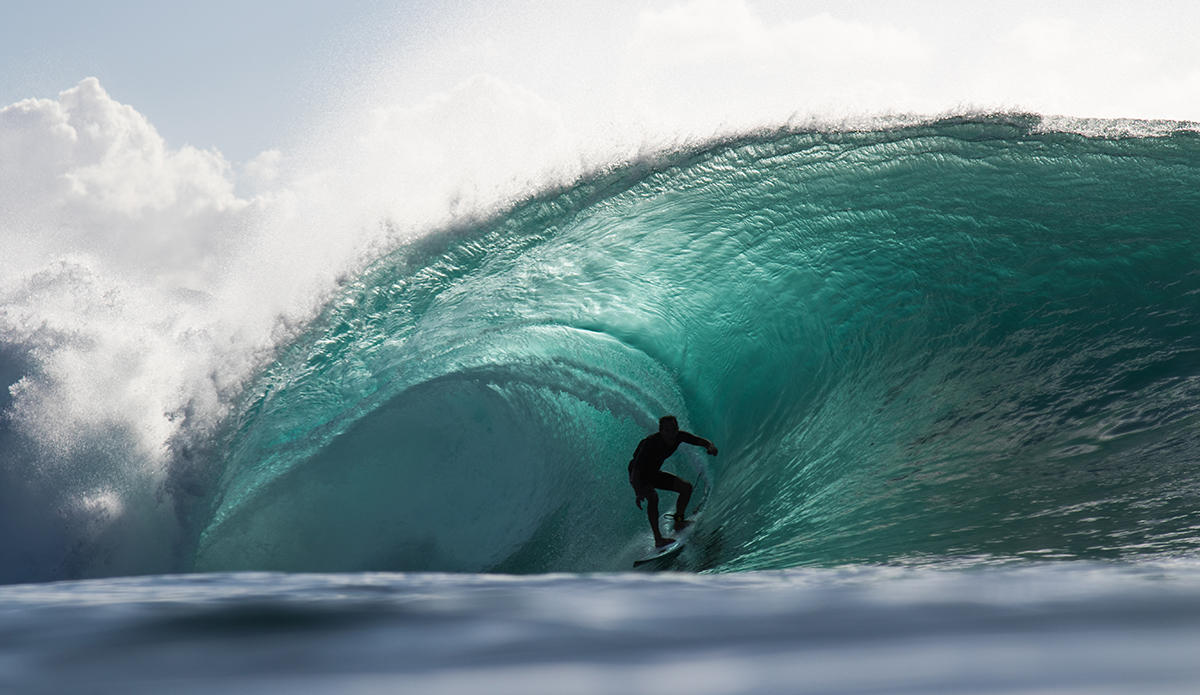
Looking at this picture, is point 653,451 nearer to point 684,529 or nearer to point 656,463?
point 656,463

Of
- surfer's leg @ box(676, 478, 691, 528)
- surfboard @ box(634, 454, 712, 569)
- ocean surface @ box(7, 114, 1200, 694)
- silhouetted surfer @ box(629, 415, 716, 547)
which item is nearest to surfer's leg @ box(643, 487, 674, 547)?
silhouetted surfer @ box(629, 415, 716, 547)

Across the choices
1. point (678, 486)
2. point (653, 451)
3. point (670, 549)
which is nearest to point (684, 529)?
point (670, 549)

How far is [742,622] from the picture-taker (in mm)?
645

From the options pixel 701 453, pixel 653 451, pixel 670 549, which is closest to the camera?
pixel 653 451

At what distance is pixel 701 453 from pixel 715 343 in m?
1.11

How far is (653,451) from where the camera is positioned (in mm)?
5086

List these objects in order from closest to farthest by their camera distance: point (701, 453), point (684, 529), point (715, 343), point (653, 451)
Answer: point (653, 451) → point (684, 529) → point (701, 453) → point (715, 343)

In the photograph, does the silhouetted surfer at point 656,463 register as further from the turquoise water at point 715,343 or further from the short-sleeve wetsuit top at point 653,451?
the turquoise water at point 715,343

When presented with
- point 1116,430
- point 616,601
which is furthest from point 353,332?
point 616,601

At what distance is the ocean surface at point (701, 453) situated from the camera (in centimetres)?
60

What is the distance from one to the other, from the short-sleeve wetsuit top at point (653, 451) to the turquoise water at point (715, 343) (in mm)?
663

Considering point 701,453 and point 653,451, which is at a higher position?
point 701,453

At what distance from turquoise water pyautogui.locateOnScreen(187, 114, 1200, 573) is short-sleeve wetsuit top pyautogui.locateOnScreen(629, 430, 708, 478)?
66 cm

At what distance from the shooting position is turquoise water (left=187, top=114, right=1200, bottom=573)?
4969 mm
